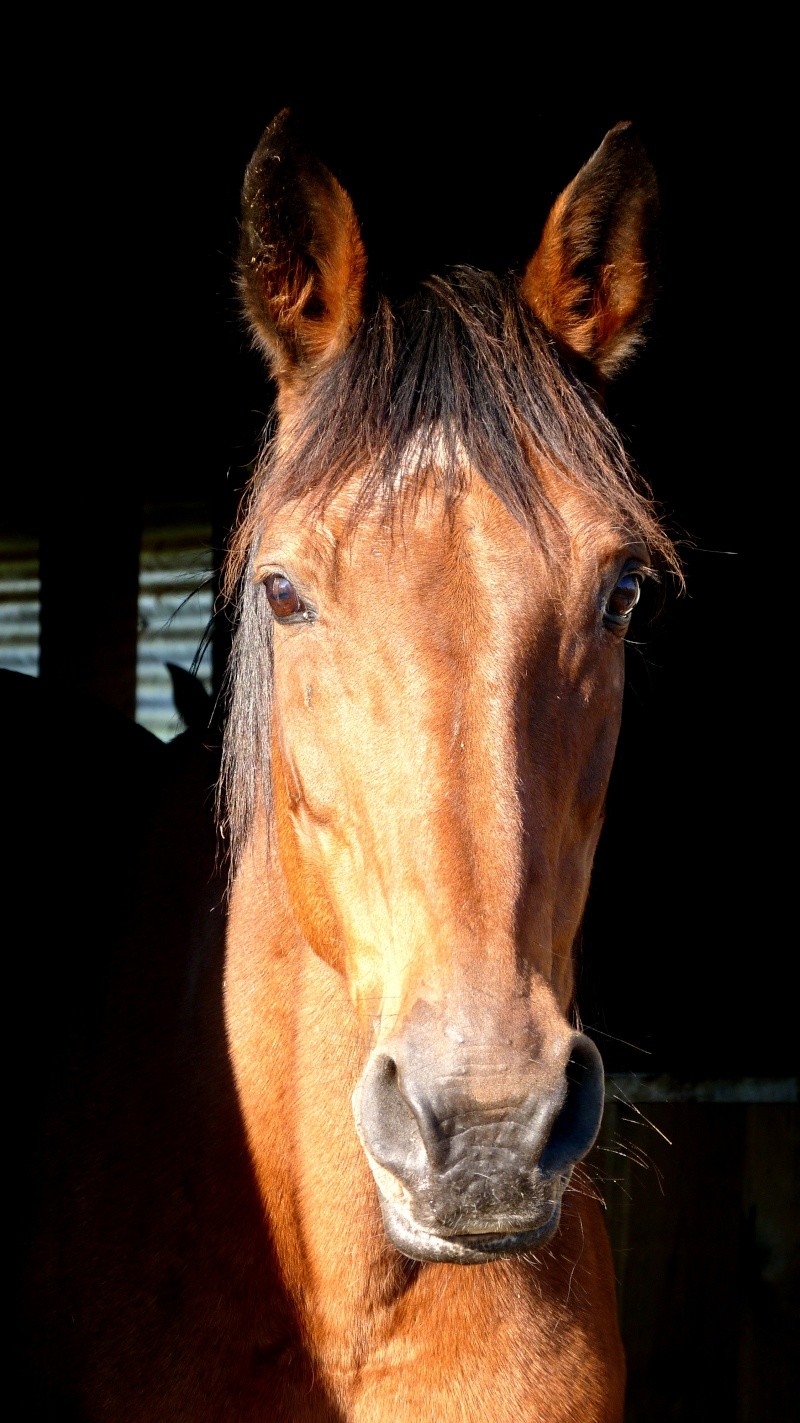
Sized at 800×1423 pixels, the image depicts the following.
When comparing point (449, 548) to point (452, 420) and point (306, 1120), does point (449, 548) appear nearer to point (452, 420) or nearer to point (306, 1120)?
point (452, 420)

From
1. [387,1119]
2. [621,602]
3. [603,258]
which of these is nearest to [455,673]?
[621,602]

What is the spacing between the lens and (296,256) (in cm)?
240

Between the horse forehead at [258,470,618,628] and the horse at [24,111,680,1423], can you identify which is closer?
the horse at [24,111,680,1423]

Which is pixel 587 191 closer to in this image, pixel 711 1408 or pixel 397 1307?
pixel 397 1307

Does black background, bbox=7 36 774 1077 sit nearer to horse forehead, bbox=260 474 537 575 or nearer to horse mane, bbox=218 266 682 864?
horse mane, bbox=218 266 682 864

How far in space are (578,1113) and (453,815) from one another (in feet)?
1.44

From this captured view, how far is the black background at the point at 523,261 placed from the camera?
454 centimetres

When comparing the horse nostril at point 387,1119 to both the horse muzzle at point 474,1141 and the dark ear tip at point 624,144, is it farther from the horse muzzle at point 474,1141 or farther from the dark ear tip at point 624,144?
the dark ear tip at point 624,144

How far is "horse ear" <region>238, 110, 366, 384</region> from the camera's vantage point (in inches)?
89.6

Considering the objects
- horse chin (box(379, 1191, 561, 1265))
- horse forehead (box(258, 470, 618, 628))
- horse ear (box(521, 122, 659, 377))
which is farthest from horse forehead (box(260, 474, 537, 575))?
horse chin (box(379, 1191, 561, 1265))

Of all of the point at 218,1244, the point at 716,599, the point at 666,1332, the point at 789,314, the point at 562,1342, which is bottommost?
the point at 666,1332

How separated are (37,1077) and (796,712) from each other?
14.0 ft

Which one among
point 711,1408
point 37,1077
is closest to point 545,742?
point 37,1077

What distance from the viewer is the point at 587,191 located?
2.41 metres
